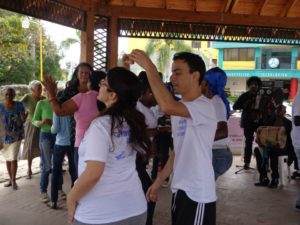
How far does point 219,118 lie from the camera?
3.14 m

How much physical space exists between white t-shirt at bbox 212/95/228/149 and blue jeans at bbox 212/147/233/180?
53 millimetres

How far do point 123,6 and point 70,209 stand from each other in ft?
17.5

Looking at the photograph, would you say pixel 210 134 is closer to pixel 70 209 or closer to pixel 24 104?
pixel 70 209

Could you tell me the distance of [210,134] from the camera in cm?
219

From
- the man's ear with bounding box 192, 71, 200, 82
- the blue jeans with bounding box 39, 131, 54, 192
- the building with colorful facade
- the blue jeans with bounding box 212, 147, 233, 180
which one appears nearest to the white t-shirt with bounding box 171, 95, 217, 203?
the man's ear with bounding box 192, 71, 200, 82

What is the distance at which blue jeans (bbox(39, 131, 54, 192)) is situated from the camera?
4859 millimetres

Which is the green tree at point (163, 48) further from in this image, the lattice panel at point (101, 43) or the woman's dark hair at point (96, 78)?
the woman's dark hair at point (96, 78)

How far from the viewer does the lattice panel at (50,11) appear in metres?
4.61

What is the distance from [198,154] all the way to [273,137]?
415cm

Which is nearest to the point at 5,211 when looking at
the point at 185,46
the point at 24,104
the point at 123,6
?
the point at 24,104

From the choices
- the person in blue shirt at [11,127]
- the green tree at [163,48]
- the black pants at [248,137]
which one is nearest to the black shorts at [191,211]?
the person in blue shirt at [11,127]

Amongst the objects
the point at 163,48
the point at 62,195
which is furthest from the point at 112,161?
the point at 163,48

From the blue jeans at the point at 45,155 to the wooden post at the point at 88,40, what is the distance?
1669 millimetres

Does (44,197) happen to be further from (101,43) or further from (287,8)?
(287,8)
